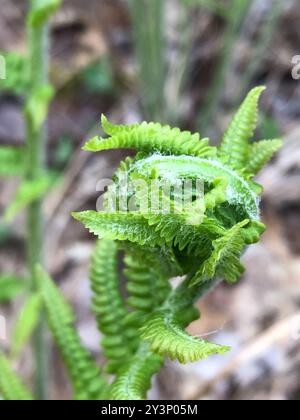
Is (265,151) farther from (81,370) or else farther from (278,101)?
(278,101)

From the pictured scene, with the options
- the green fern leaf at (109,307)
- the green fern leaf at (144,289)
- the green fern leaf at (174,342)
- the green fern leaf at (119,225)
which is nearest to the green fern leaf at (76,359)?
the green fern leaf at (109,307)

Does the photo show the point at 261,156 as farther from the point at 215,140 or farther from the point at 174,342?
the point at 215,140

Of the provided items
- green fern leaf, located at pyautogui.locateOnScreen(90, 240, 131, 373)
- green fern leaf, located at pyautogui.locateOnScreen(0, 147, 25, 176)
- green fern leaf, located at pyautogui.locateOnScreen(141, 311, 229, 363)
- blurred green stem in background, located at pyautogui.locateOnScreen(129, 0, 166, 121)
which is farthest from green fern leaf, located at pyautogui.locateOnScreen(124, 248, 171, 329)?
blurred green stem in background, located at pyautogui.locateOnScreen(129, 0, 166, 121)

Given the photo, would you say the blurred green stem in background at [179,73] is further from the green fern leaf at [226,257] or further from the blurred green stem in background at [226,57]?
the green fern leaf at [226,257]

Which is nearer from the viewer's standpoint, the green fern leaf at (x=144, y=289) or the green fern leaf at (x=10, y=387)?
the green fern leaf at (x=144, y=289)

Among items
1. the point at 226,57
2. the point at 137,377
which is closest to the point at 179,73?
the point at 226,57
